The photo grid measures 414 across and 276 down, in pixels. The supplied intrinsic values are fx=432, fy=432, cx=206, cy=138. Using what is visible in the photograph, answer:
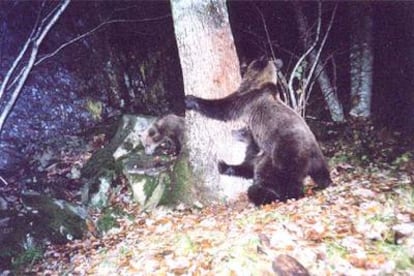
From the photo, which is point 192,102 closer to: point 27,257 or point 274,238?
point 274,238

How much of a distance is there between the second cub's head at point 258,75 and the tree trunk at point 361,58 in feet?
13.2

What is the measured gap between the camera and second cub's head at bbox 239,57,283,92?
695 centimetres

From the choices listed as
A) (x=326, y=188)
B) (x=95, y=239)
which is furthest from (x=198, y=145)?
(x=95, y=239)

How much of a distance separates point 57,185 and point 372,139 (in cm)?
702

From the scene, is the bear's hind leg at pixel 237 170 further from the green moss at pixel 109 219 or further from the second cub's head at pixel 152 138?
the second cub's head at pixel 152 138

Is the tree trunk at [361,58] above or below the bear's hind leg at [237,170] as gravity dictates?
above

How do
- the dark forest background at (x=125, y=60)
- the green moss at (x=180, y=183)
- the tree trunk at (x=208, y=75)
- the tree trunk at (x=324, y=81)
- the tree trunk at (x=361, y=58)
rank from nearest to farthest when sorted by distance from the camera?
the tree trunk at (x=208, y=75) < the green moss at (x=180, y=183) < the tree trunk at (x=361, y=58) < the tree trunk at (x=324, y=81) < the dark forest background at (x=125, y=60)

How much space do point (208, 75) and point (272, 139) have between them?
1.36m

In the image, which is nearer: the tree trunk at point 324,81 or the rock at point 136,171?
the rock at point 136,171

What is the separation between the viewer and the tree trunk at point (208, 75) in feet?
21.1

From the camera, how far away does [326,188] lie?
6594mm

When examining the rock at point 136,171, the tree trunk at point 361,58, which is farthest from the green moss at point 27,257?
the tree trunk at point 361,58

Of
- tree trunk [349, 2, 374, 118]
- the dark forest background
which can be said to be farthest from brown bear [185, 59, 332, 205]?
the dark forest background

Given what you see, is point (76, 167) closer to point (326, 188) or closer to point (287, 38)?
point (326, 188)
